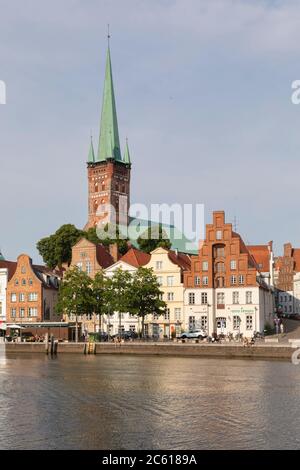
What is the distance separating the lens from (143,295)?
8312 cm

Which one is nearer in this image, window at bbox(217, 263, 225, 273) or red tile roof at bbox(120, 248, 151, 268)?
window at bbox(217, 263, 225, 273)

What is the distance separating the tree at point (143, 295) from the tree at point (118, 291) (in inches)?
22.8

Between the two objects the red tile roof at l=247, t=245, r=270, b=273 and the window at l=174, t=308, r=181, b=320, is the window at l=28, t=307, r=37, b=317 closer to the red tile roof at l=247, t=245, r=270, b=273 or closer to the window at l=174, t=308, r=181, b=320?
the window at l=174, t=308, r=181, b=320

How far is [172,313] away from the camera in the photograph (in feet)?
311

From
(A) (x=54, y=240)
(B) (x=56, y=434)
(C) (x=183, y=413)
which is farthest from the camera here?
(A) (x=54, y=240)

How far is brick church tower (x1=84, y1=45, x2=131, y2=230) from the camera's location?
542ft

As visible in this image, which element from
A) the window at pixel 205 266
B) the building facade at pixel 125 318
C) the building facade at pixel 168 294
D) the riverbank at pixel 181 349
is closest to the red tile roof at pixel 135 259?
the building facade at pixel 125 318

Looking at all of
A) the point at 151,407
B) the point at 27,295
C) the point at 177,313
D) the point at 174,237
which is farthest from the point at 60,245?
the point at 151,407

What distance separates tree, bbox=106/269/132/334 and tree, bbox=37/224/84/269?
31.1m

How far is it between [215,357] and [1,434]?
1621 inches

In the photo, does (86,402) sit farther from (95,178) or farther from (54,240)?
(95,178)

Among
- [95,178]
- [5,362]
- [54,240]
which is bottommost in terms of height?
[5,362]

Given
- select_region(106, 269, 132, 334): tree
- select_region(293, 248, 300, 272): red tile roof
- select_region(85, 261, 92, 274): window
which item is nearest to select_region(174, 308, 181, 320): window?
select_region(106, 269, 132, 334): tree
